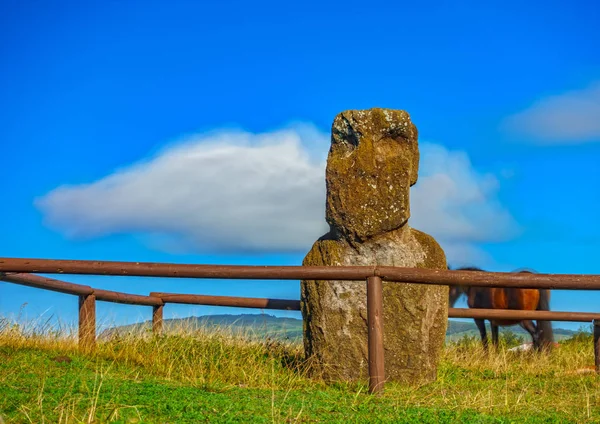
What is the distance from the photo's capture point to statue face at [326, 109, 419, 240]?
7781mm

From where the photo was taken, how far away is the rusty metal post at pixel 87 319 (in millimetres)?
8672

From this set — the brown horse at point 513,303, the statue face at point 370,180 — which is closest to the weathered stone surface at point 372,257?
the statue face at point 370,180

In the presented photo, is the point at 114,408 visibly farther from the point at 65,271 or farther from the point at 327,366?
the point at 327,366

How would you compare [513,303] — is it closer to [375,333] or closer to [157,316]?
[157,316]

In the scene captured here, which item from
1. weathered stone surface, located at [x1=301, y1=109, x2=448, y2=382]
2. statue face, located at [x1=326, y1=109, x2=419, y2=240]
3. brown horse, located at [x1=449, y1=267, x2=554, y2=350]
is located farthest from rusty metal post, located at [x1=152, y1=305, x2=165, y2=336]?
brown horse, located at [x1=449, y1=267, x2=554, y2=350]

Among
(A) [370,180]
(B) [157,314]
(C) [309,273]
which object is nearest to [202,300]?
(B) [157,314]

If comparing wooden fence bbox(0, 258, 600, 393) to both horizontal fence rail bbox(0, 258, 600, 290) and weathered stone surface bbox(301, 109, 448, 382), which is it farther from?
weathered stone surface bbox(301, 109, 448, 382)

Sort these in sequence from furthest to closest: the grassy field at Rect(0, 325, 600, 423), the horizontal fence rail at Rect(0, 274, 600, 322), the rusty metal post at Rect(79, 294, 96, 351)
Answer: the horizontal fence rail at Rect(0, 274, 600, 322) < the rusty metal post at Rect(79, 294, 96, 351) < the grassy field at Rect(0, 325, 600, 423)

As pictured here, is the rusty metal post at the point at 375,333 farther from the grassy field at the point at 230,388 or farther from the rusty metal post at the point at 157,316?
the rusty metal post at the point at 157,316

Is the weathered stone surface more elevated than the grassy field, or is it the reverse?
the weathered stone surface

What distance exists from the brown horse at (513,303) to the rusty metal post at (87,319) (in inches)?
A: 297

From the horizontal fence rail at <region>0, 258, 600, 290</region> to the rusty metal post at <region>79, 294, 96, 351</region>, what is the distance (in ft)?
6.29

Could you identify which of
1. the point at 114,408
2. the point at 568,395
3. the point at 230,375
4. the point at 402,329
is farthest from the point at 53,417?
the point at 568,395

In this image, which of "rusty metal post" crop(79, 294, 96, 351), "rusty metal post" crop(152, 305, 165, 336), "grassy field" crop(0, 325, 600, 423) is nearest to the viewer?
"grassy field" crop(0, 325, 600, 423)
